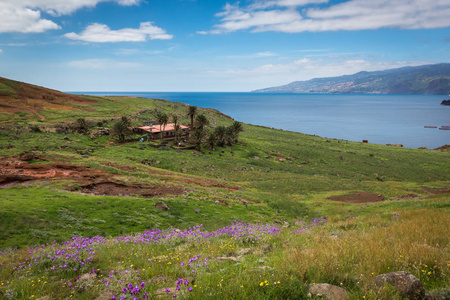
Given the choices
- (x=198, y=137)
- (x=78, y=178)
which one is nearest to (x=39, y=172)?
(x=78, y=178)

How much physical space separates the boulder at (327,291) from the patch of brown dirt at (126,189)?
23.0 metres

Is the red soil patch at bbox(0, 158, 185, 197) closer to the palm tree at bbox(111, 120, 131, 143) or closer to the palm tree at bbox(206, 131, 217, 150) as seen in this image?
the palm tree at bbox(111, 120, 131, 143)

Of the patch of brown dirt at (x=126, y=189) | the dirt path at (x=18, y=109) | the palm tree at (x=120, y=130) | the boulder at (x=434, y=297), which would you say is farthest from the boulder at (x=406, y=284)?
the dirt path at (x=18, y=109)

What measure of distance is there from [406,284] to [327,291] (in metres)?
1.58

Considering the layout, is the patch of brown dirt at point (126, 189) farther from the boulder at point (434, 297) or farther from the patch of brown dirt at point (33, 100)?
the patch of brown dirt at point (33, 100)

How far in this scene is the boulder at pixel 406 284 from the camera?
477 centimetres

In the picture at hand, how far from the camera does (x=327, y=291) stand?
→ 5.00 m

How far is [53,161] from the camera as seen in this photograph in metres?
34.5

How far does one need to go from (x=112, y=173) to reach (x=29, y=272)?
91.6 feet

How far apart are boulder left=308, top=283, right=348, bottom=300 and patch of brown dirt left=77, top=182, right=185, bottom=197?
75.5ft

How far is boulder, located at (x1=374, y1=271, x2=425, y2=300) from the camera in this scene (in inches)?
188

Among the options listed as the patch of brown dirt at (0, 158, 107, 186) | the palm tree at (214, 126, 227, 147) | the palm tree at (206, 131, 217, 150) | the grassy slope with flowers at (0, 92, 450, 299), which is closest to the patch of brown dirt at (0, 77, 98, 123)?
the grassy slope with flowers at (0, 92, 450, 299)

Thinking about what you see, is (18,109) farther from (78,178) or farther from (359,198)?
(359,198)

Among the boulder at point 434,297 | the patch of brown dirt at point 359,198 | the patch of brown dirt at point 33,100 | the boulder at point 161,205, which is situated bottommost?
the patch of brown dirt at point 359,198
